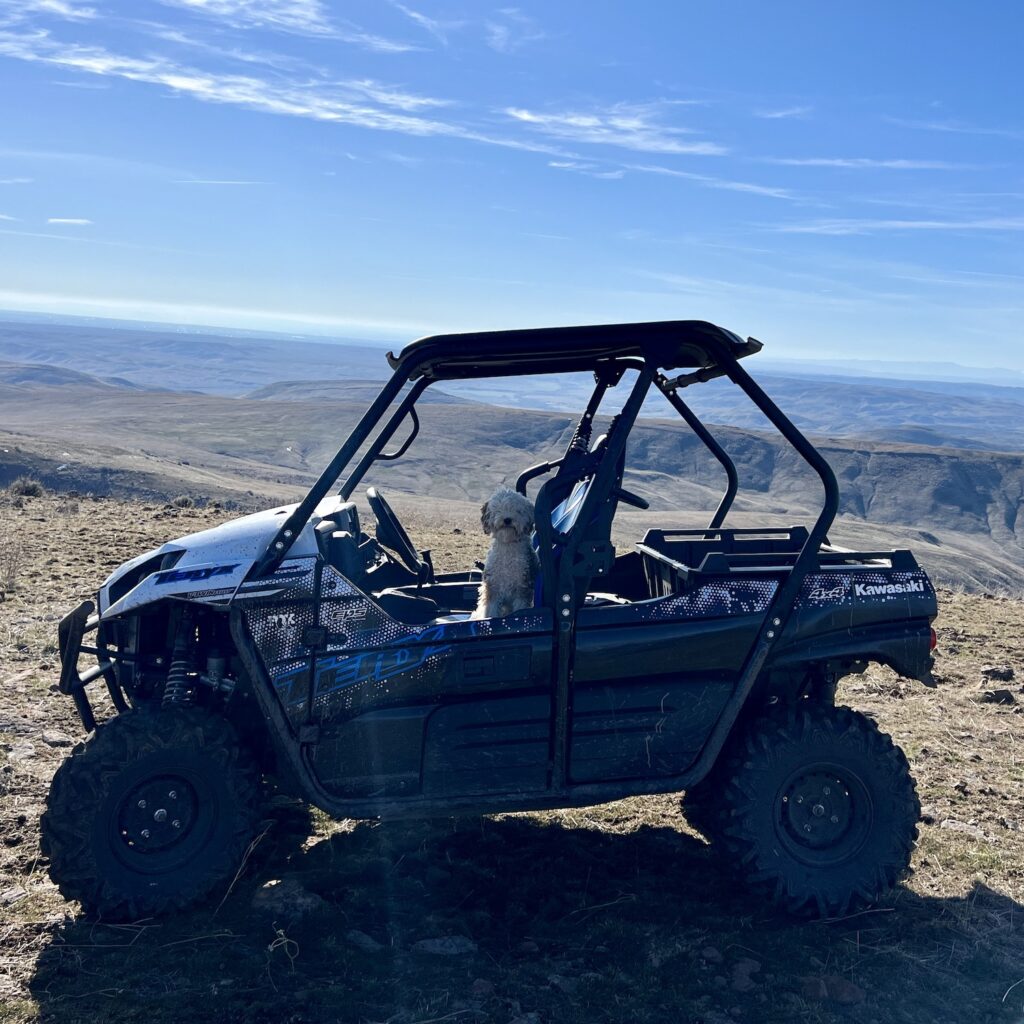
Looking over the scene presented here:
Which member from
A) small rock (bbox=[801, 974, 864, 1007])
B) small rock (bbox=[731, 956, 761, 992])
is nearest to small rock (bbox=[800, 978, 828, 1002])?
small rock (bbox=[801, 974, 864, 1007])

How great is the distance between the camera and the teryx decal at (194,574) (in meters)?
4.21

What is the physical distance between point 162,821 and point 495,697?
1471 mm

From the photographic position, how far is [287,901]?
4.33 metres

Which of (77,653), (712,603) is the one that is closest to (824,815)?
(712,603)

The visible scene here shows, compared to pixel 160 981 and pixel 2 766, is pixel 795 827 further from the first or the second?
pixel 2 766

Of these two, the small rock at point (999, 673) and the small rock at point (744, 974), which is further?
the small rock at point (999, 673)

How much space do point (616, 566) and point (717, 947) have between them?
2.26 meters

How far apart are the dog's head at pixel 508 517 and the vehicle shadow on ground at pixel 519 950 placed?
1.55 metres

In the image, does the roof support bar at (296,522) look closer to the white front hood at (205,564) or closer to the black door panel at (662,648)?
the white front hood at (205,564)

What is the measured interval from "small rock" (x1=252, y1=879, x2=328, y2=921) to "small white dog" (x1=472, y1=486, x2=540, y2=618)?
1.49m

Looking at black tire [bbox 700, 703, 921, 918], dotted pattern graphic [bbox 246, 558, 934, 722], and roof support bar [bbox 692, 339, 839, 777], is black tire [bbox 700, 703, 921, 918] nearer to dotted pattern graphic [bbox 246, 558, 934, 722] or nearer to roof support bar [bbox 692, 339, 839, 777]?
roof support bar [bbox 692, 339, 839, 777]

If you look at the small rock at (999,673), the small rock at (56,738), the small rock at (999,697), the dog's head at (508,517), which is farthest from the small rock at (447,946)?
the small rock at (999,673)

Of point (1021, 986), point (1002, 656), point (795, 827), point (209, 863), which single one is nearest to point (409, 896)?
point (209, 863)

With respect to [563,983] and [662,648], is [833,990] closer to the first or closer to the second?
[563,983]
